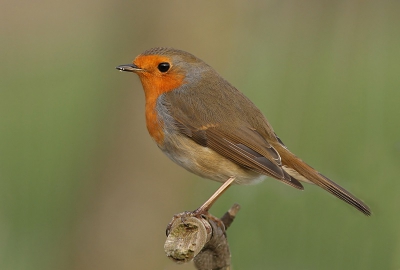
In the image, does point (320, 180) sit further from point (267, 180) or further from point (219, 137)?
point (267, 180)

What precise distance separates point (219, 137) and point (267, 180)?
98 centimetres

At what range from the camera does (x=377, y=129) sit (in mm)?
4820

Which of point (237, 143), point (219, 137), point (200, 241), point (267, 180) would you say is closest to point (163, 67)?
point (219, 137)

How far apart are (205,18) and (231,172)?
1.86m

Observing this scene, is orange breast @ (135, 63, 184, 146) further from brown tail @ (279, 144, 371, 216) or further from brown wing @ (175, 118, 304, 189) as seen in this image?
brown tail @ (279, 144, 371, 216)

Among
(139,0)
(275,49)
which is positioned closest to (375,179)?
(275,49)

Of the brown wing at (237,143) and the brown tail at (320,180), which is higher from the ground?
the brown wing at (237,143)

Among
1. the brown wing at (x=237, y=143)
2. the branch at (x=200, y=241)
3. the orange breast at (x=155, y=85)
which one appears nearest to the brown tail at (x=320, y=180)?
the brown wing at (x=237, y=143)

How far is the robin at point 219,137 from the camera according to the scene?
411 cm

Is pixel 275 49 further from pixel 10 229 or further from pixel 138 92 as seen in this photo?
pixel 10 229

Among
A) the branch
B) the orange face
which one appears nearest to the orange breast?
the orange face

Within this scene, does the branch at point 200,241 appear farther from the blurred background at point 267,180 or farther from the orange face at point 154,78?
the orange face at point 154,78

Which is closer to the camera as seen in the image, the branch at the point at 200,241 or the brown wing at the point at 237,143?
the branch at the point at 200,241

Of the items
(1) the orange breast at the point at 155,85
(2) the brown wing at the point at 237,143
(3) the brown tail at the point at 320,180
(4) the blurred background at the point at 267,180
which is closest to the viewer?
(3) the brown tail at the point at 320,180
